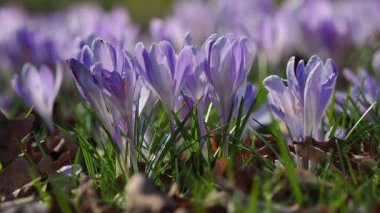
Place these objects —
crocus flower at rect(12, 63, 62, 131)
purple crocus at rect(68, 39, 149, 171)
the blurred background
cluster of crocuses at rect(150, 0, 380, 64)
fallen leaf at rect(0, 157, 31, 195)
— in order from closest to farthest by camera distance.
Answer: purple crocus at rect(68, 39, 149, 171), fallen leaf at rect(0, 157, 31, 195), crocus flower at rect(12, 63, 62, 131), cluster of crocuses at rect(150, 0, 380, 64), the blurred background

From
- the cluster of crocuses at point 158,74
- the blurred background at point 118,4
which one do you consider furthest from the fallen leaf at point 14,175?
the blurred background at point 118,4

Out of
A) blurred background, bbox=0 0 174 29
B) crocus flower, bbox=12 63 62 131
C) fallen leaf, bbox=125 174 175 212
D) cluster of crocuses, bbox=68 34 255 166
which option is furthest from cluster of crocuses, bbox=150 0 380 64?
blurred background, bbox=0 0 174 29

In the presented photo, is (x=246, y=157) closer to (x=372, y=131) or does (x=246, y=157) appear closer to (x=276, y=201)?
(x=372, y=131)

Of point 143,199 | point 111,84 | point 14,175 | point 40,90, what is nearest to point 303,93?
point 111,84

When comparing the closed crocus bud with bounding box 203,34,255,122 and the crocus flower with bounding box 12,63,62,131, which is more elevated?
the closed crocus bud with bounding box 203,34,255,122

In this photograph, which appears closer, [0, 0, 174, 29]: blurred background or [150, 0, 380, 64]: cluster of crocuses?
[150, 0, 380, 64]: cluster of crocuses

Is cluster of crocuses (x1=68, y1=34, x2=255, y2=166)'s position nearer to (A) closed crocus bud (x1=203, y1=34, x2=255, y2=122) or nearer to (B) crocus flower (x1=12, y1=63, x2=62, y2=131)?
(A) closed crocus bud (x1=203, y1=34, x2=255, y2=122)

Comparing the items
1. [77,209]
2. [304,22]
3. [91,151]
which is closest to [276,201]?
[77,209]
